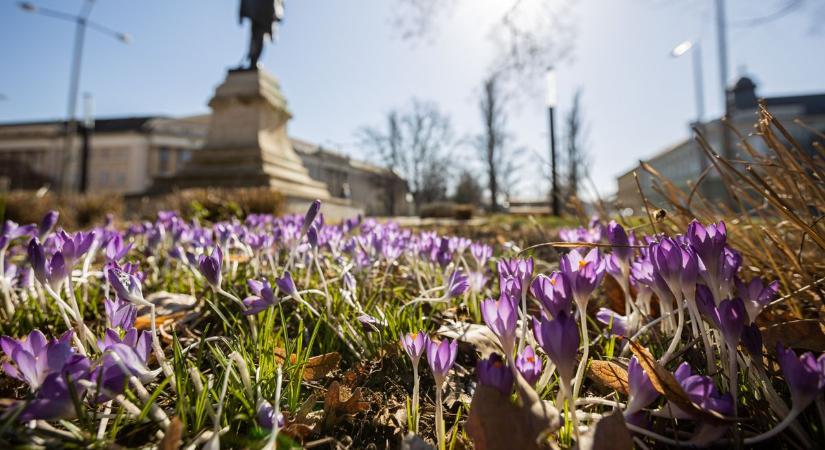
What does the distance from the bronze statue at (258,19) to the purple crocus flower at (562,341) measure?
455 inches

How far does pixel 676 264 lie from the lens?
758mm

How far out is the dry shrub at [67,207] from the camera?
7207 millimetres

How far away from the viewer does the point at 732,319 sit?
65 cm

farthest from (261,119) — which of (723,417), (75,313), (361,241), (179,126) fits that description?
(179,126)

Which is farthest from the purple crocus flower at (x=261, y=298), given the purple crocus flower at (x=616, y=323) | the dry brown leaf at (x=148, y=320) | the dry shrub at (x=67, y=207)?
the dry shrub at (x=67, y=207)

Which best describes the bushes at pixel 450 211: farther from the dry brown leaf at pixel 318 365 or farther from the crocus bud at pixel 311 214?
the dry brown leaf at pixel 318 365

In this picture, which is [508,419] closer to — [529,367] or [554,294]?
[529,367]

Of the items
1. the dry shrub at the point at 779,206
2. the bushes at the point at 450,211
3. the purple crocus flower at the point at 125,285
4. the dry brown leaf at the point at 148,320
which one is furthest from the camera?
the bushes at the point at 450,211

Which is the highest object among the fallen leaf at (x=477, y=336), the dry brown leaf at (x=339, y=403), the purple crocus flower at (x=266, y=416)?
the fallen leaf at (x=477, y=336)

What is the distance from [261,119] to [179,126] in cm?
4331

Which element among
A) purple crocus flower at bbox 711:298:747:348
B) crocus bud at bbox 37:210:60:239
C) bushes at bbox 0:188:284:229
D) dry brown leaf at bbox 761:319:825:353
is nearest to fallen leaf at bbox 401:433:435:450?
purple crocus flower at bbox 711:298:747:348

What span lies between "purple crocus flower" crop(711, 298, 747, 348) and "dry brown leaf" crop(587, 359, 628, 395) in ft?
0.75

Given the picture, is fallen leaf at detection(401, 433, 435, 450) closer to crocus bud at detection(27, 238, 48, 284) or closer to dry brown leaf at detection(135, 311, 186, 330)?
crocus bud at detection(27, 238, 48, 284)

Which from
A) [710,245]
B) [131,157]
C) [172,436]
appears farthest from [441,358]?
[131,157]
